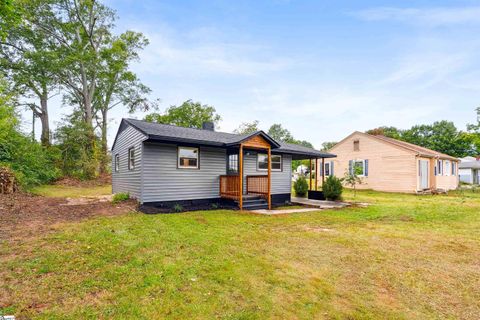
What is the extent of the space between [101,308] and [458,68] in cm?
1957

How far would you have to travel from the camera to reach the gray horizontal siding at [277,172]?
11.9 m

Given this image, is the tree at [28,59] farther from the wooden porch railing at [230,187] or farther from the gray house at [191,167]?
the wooden porch railing at [230,187]

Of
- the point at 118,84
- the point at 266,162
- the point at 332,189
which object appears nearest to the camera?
the point at 266,162

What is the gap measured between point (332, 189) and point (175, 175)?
27.8ft

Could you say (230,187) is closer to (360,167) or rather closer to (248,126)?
(360,167)

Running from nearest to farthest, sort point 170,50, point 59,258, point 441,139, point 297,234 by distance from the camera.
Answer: point 59,258
point 297,234
point 170,50
point 441,139

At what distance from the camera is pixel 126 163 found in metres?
11.5

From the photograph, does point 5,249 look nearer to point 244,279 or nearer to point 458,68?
point 244,279

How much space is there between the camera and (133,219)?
7.31m

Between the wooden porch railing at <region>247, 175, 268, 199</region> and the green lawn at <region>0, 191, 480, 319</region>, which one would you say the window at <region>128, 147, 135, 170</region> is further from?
the wooden porch railing at <region>247, 175, 268, 199</region>

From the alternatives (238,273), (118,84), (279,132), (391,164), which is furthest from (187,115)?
(279,132)

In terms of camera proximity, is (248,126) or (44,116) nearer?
(44,116)

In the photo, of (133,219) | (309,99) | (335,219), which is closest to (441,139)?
(309,99)

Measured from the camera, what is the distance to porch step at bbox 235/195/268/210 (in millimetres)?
10555
